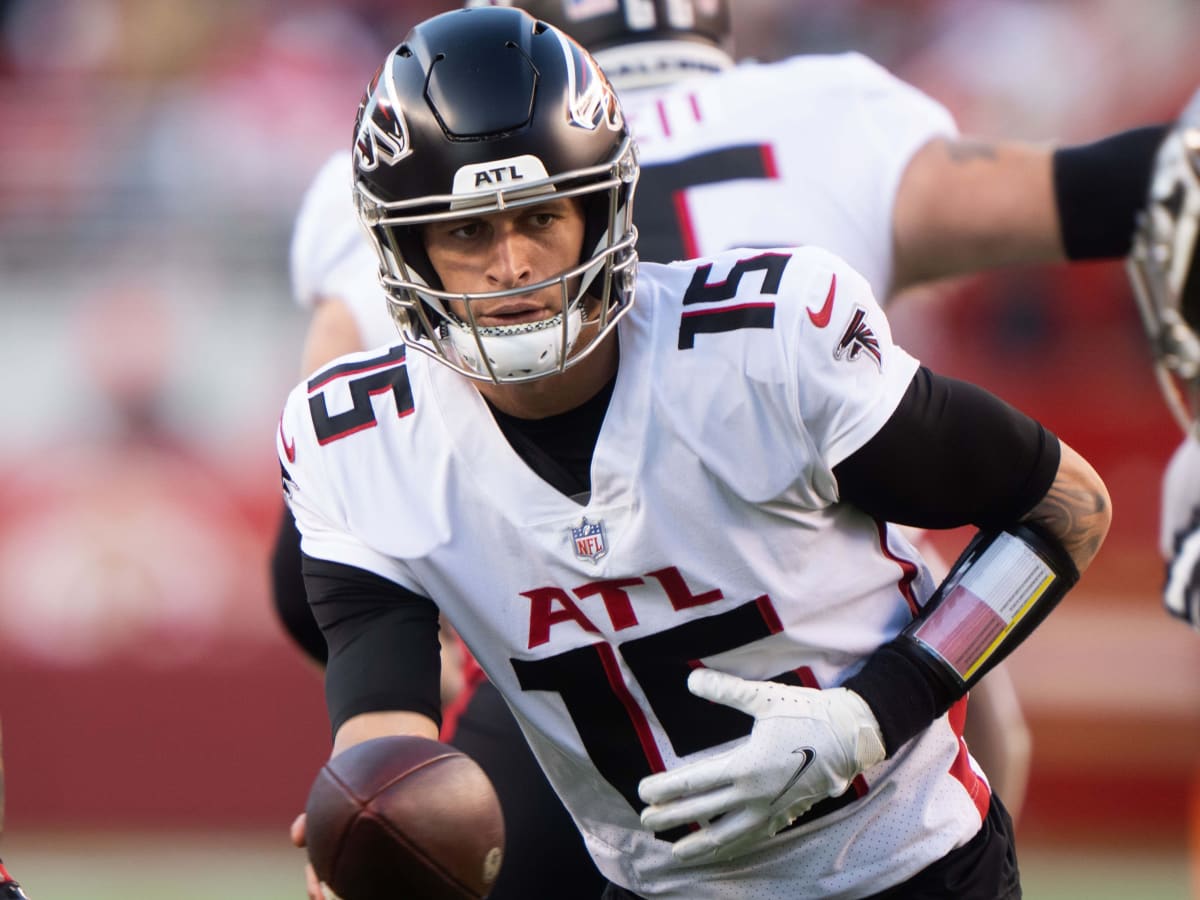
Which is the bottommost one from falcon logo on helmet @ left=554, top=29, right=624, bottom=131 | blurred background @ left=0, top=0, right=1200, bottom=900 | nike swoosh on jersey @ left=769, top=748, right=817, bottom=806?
blurred background @ left=0, top=0, right=1200, bottom=900

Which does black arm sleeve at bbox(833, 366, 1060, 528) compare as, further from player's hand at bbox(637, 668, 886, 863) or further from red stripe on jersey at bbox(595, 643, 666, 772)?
red stripe on jersey at bbox(595, 643, 666, 772)

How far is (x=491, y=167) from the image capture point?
82.8 inches

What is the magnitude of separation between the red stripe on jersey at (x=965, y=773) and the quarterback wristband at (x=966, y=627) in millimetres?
119

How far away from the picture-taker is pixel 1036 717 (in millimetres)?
5551

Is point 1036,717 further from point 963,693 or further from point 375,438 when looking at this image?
point 375,438

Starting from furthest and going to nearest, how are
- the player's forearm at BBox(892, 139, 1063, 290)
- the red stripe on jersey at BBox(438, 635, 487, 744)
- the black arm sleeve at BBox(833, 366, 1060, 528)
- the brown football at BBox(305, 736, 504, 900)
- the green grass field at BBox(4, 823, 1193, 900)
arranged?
the green grass field at BBox(4, 823, 1193, 900)
the red stripe on jersey at BBox(438, 635, 487, 744)
the player's forearm at BBox(892, 139, 1063, 290)
the black arm sleeve at BBox(833, 366, 1060, 528)
the brown football at BBox(305, 736, 504, 900)

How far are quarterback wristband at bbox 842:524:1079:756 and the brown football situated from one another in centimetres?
Result: 53

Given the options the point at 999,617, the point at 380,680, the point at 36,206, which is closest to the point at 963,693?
the point at 999,617

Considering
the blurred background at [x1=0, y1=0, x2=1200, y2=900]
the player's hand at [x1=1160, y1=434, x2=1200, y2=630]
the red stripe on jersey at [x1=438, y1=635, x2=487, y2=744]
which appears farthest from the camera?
the blurred background at [x1=0, y1=0, x2=1200, y2=900]

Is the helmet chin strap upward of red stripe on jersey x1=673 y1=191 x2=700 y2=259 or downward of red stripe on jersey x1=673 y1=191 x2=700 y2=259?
upward

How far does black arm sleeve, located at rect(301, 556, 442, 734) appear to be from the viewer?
2.08 metres

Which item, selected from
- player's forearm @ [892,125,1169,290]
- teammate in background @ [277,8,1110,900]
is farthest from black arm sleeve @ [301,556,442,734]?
player's forearm @ [892,125,1169,290]

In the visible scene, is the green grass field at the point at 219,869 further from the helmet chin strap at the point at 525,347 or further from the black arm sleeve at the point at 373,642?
the helmet chin strap at the point at 525,347

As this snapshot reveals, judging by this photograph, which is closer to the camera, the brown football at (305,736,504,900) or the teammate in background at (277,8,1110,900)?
the brown football at (305,736,504,900)
